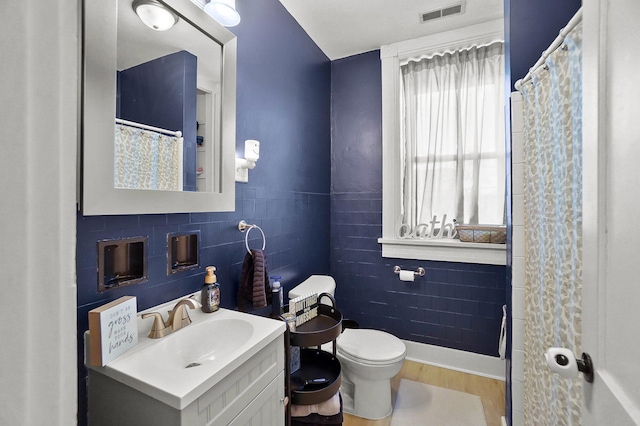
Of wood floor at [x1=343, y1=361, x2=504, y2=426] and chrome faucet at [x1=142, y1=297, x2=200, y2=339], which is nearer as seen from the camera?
chrome faucet at [x1=142, y1=297, x2=200, y2=339]

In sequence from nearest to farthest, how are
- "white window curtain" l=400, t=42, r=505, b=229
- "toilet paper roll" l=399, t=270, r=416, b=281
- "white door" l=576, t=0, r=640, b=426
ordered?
1. "white door" l=576, t=0, r=640, b=426
2. "white window curtain" l=400, t=42, r=505, b=229
3. "toilet paper roll" l=399, t=270, r=416, b=281

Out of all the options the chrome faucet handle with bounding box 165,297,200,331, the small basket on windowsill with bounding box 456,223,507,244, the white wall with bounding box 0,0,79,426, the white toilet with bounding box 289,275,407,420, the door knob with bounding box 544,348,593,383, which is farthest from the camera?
the small basket on windowsill with bounding box 456,223,507,244

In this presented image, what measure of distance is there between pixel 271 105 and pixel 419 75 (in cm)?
136

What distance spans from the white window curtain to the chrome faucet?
187 cm

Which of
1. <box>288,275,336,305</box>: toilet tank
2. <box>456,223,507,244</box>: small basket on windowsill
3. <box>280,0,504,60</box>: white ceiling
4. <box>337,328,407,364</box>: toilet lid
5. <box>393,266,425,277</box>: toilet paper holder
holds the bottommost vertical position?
<box>337,328,407,364</box>: toilet lid

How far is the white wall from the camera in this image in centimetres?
25

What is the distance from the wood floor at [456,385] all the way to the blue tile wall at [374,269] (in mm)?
200

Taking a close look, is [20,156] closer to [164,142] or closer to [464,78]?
[164,142]

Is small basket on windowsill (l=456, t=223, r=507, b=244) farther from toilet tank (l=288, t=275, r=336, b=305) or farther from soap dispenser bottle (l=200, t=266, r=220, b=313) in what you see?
soap dispenser bottle (l=200, t=266, r=220, b=313)

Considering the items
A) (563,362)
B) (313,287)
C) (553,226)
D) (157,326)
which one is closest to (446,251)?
(313,287)

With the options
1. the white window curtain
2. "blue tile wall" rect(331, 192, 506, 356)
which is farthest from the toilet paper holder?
the white window curtain

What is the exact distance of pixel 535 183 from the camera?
1242mm

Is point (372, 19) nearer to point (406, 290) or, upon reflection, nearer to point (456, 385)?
point (406, 290)

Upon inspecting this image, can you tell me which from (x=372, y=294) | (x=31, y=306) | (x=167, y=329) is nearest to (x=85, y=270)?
(x=167, y=329)
